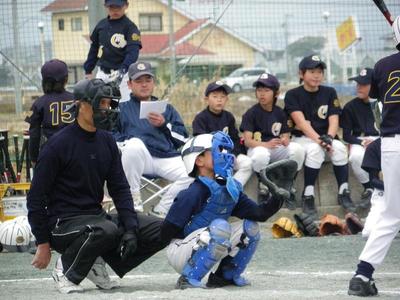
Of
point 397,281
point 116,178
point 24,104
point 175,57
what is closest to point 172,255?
point 116,178

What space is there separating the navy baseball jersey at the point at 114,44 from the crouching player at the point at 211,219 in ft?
12.3

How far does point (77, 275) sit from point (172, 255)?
25.3 inches

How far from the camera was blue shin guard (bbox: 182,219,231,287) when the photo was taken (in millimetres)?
6543

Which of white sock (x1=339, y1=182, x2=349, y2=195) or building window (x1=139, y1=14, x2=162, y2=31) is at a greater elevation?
building window (x1=139, y1=14, x2=162, y2=31)

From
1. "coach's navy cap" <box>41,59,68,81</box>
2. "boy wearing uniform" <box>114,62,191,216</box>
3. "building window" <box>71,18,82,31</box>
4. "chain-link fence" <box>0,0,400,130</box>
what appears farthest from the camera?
"building window" <box>71,18,82,31</box>

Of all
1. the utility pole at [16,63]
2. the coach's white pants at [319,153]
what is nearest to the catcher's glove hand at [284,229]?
the coach's white pants at [319,153]

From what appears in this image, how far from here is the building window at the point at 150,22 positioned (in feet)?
42.8

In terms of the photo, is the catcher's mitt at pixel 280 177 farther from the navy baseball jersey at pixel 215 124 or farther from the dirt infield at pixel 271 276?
the navy baseball jersey at pixel 215 124

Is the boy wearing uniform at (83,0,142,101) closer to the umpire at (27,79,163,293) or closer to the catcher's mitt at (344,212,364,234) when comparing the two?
the catcher's mitt at (344,212,364,234)

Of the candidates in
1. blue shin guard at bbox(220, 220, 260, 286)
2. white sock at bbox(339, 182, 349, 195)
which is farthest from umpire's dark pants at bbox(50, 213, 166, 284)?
white sock at bbox(339, 182, 349, 195)

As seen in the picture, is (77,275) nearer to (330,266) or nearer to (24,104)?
(330,266)

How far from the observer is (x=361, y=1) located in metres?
12.4

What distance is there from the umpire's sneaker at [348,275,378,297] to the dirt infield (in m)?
0.06

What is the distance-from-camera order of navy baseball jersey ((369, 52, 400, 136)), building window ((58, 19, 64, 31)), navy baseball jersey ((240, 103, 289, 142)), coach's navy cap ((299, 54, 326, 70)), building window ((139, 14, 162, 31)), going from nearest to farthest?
navy baseball jersey ((369, 52, 400, 136)) < navy baseball jersey ((240, 103, 289, 142)) < coach's navy cap ((299, 54, 326, 70)) < building window ((58, 19, 64, 31)) < building window ((139, 14, 162, 31))
